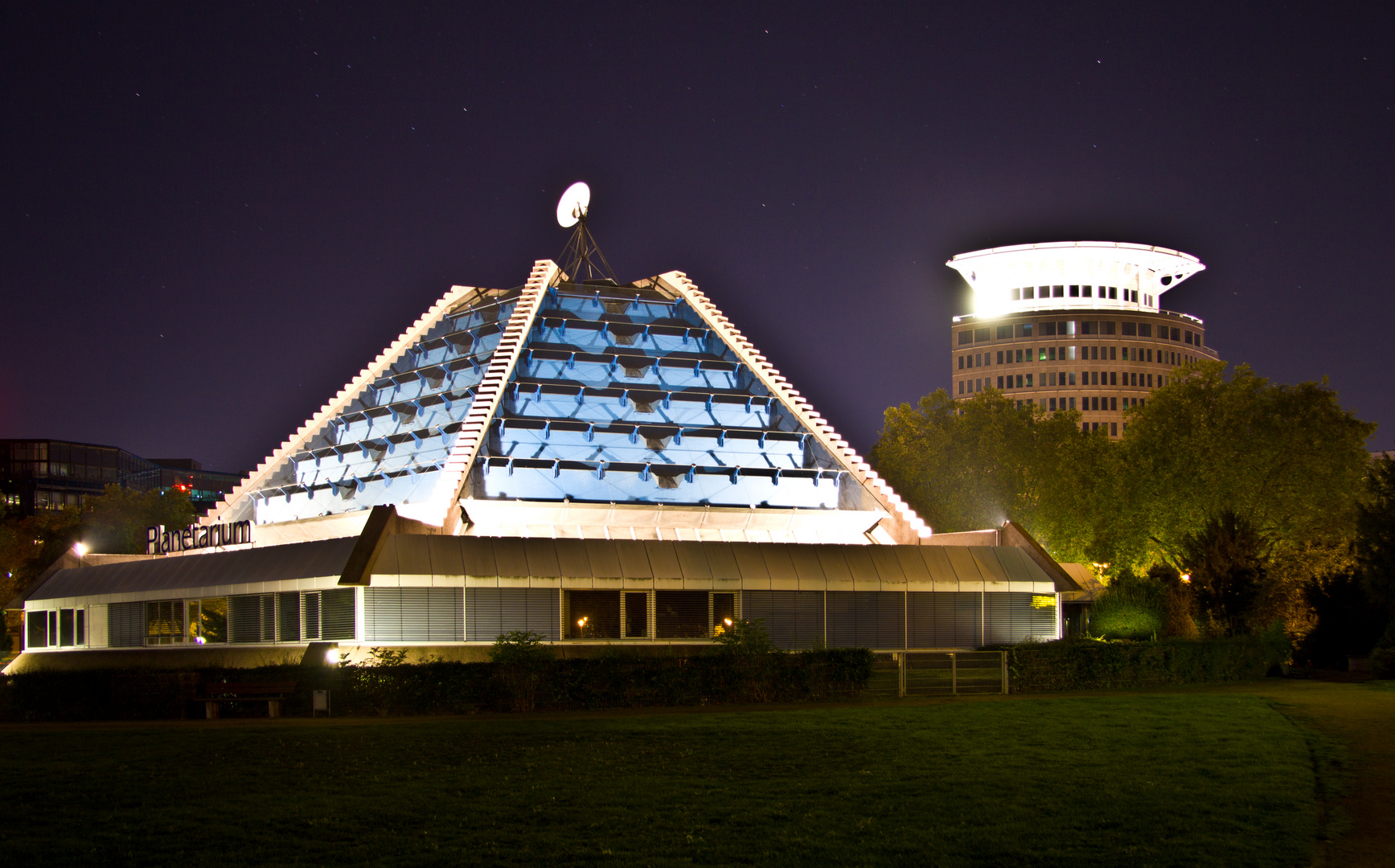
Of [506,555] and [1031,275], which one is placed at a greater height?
[1031,275]

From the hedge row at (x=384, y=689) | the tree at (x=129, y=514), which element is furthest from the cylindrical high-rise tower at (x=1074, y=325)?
the hedge row at (x=384, y=689)

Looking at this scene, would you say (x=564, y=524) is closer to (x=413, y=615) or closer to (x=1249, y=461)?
(x=413, y=615)

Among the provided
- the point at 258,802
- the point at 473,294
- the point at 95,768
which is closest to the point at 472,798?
the point at 258,802

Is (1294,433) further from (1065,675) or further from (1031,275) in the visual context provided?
(1031,275)

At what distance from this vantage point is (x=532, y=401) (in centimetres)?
5372

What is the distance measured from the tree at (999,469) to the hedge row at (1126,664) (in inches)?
1721

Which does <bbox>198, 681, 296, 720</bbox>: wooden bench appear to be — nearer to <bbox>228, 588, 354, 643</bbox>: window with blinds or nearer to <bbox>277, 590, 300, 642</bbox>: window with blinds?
<bbox>228, 588, 354, 643</bbox>: window with blinds

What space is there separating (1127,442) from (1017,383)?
4318 inches

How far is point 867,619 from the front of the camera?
47.1 metres

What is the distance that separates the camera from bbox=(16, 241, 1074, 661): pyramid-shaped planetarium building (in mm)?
42500

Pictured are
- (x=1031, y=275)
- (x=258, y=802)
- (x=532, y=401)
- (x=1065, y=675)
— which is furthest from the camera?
A: (x=1031, y=275)

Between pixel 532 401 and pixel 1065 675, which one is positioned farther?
pixel 532 401

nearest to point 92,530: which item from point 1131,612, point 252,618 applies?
point 252,618

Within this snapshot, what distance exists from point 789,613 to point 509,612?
959 cm
